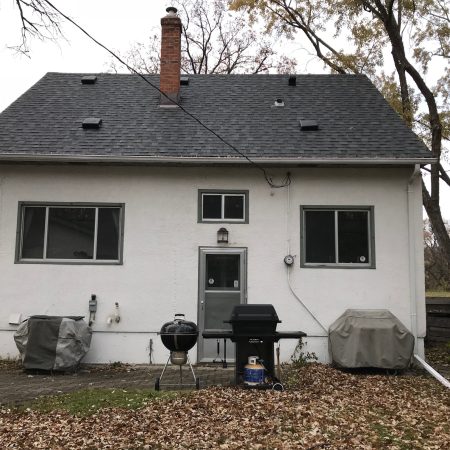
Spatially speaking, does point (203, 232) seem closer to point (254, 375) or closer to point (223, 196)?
point (223, 196)

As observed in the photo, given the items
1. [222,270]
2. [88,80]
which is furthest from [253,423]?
[88,80]

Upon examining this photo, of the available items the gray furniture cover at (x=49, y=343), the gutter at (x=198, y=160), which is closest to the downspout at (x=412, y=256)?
the gutter at (x=198, y=160)

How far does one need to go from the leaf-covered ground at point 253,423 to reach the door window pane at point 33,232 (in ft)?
13.5

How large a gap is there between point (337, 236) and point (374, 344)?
7.01 feet

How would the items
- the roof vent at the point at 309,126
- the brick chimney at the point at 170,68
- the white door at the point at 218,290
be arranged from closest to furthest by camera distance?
the white door at the point at 218,290 → the roof vent at the point at 309,126 → the brick chimney at the point at 170,68

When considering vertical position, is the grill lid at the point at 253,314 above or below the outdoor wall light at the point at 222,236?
below

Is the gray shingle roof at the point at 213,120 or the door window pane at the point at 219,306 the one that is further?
the gray shingle roof at the point at 213,120

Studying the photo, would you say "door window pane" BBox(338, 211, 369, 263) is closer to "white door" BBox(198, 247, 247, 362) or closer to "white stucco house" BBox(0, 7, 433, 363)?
"white stucco house" BBox(0, 7, 433, 363)

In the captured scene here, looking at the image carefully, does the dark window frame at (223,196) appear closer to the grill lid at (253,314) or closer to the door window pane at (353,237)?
the door window pane at (353,237)

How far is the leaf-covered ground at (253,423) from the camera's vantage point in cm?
496

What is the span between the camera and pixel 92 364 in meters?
9.39

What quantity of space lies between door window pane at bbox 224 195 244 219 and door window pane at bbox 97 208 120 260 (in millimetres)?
2072

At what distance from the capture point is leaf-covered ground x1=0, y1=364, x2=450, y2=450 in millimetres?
4957

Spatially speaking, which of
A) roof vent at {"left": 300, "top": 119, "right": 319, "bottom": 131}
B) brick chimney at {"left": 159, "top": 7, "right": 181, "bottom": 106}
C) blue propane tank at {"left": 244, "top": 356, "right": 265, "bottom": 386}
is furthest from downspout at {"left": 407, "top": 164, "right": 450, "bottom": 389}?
brick chimney at {"left": 159, "top": 7, "right": 181, "bottom": 106}
